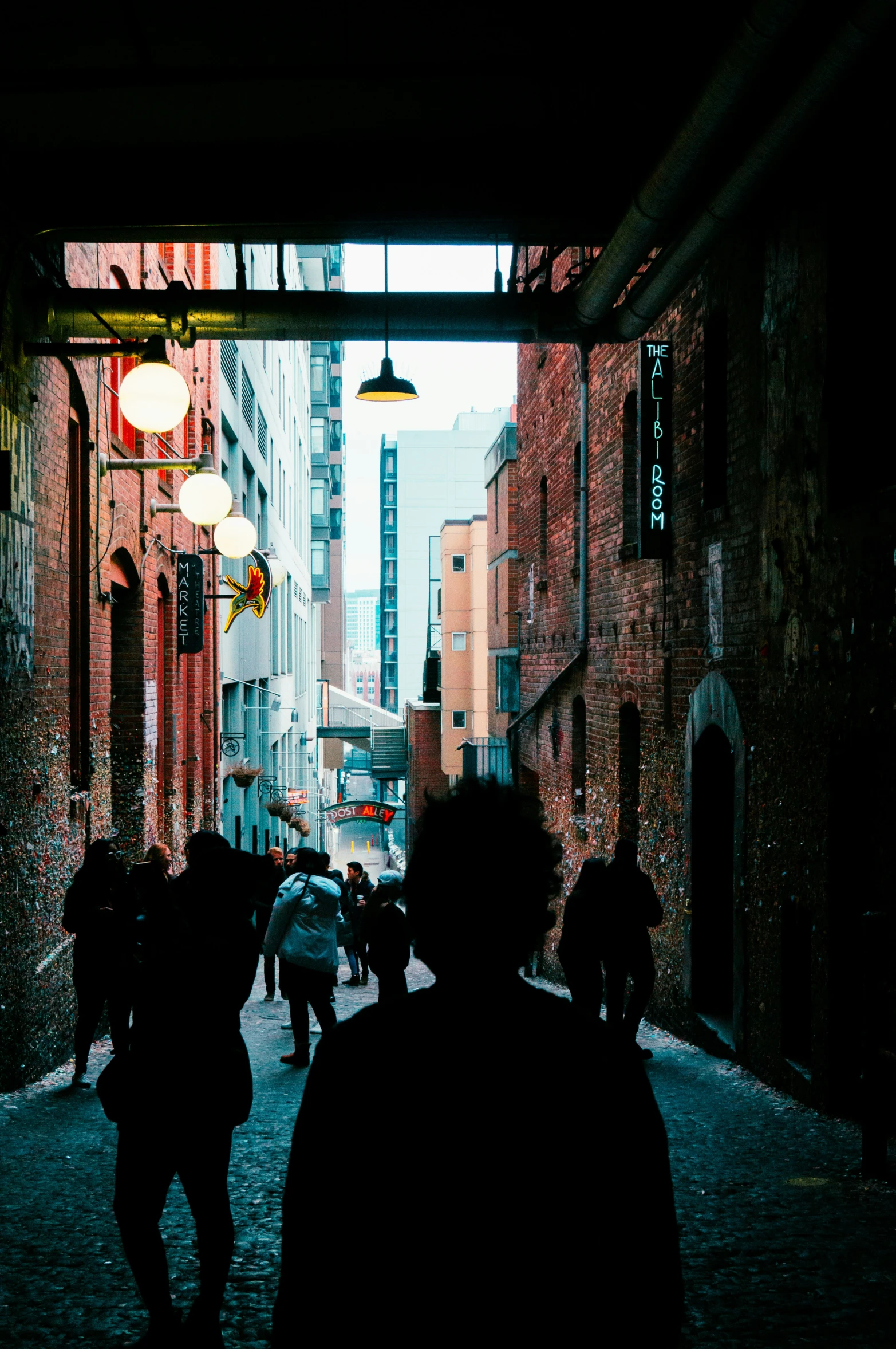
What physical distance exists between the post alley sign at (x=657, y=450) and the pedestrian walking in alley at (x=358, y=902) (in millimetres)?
5684

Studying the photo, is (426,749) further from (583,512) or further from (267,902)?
(267,902)

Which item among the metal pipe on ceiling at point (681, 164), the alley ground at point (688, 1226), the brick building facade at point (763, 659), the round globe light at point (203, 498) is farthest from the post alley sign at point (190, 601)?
the alley ground at point (688, 1226)

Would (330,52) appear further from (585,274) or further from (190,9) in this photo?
(585,274)

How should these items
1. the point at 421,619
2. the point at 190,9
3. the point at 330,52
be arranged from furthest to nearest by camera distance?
1. the point at 421,619
2. the point at 330,52
3. the point at 190,9

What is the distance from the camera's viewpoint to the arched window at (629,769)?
11594 mm

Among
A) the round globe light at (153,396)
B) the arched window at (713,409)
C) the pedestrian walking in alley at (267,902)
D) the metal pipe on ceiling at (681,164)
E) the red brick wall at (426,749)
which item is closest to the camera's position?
the metal pipe on ceiling at (681,164)

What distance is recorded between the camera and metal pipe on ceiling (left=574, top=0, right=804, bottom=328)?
5.12m

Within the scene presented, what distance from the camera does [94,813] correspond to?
10.4 meters

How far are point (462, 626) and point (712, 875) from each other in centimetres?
3179

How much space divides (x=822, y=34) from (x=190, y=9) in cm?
316

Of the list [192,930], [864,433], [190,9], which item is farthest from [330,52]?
[192,930]

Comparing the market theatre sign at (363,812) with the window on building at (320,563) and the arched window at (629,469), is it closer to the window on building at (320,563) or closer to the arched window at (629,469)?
the window on building at (320,563)

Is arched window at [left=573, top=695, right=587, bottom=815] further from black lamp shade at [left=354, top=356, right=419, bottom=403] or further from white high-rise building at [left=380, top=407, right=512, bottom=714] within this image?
white high-rise building at [left=380, top=407, right=512, bottom=714]

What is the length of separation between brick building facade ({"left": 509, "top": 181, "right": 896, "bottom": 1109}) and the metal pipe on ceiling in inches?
30.6
